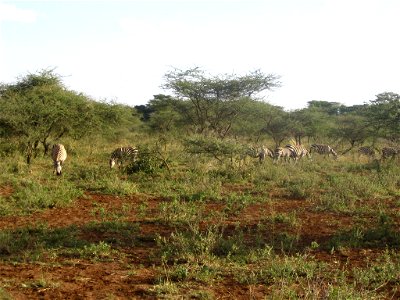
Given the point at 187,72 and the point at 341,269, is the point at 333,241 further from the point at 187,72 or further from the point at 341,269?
the point at 187,72

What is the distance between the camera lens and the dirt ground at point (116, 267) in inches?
167

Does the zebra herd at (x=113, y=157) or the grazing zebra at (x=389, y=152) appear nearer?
the zebra herd at (x=113, y=157)

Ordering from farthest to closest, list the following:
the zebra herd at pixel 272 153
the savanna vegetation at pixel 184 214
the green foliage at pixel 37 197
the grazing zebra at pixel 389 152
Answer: the grazing zebra at pixel 389 152 < the zebra herd at pixel 272 153 < the green foliage at pixel 37 197 < the savanna vegetation at pixel 184 214

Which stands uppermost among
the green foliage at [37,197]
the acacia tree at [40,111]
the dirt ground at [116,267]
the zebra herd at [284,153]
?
the acacia tree at [40,111]

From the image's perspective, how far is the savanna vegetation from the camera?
451 cm

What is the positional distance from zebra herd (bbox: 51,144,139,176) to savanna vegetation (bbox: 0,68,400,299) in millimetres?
360

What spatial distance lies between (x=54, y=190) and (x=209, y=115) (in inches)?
422

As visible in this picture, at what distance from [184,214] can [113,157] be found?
696 centimetres

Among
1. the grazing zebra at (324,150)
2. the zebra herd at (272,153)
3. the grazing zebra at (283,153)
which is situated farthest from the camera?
the grazing zebra at (324,150)

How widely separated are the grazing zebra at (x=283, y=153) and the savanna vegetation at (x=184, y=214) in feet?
5.20

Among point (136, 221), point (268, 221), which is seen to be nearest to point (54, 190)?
point (136, 221)

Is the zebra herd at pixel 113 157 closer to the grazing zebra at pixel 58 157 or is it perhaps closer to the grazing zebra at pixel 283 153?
the grazing zebra at pixel 58 157

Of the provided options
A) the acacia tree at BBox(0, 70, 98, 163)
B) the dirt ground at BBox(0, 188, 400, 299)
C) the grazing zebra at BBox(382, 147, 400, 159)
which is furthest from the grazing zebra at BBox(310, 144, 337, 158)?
the dirt ground at BBox(0, 188, 400, 299)

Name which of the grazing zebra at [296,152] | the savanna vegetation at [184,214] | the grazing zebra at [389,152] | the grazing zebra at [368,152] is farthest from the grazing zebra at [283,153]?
the grazing zebra at [368,152]
